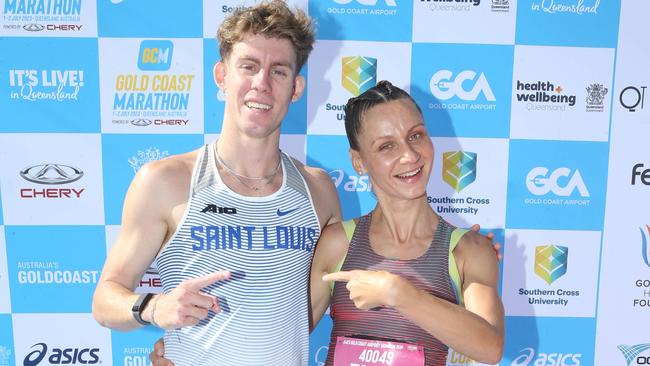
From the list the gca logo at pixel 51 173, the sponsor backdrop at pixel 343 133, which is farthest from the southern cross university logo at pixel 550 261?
the gca logo at pixel 51 173

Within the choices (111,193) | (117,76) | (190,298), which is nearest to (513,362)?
(190,298)

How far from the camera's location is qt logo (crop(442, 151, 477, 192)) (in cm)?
278

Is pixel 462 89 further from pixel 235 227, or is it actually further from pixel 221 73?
pixel 235 227

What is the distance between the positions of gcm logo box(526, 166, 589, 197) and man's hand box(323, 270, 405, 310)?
66.6 inches

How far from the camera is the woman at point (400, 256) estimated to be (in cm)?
161

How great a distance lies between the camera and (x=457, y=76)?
271 cm

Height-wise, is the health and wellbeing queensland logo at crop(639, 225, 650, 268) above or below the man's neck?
below

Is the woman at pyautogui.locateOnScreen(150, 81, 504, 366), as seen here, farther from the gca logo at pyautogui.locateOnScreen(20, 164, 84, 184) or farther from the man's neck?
the gca logo at pyautogui.locateOnScreen(20, 164, 84, 184)

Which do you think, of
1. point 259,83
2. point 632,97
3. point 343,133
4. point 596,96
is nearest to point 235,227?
point 259,83

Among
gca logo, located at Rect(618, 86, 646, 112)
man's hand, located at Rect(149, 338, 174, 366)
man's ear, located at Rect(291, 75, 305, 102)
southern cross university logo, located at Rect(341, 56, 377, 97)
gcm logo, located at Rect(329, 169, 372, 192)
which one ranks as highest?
southern cross university logo, located at Rect(341, 56, 377, 97)

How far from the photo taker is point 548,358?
9.71ft

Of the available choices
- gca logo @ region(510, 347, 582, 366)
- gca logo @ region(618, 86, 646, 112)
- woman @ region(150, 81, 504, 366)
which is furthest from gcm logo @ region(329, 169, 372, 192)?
gca logo @ region(618, 86, 646, 112)

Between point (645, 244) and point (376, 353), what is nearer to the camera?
point (376, 353)

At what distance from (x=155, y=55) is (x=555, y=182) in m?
2.36
